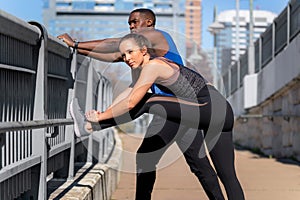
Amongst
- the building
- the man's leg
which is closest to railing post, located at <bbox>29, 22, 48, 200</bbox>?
the man's leg

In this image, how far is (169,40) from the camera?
473 cm

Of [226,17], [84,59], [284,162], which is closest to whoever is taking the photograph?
[84,59]

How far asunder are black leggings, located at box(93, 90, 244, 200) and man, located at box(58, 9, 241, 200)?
0.26 metres

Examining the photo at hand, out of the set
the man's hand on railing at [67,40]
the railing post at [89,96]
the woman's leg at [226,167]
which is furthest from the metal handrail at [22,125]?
the railing post at [89,96]

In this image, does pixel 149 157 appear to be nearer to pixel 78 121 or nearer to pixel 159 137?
pixel 159 137

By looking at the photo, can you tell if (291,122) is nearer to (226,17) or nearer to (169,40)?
(169,40)

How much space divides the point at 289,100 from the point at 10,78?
31.1 ft

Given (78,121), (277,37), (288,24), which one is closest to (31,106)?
(78,121)

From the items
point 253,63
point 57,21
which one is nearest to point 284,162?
point 253,63

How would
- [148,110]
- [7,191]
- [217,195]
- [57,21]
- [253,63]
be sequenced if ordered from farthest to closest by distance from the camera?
1. [57,21]
2. [253,63]
3. [217,195]
4. [148,110]
5. [7,191]

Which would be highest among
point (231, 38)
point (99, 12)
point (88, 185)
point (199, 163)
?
point (99, 12)

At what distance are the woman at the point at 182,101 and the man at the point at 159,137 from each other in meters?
0.26

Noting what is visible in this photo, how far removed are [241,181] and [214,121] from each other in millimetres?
4869

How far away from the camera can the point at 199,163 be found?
4719mm
